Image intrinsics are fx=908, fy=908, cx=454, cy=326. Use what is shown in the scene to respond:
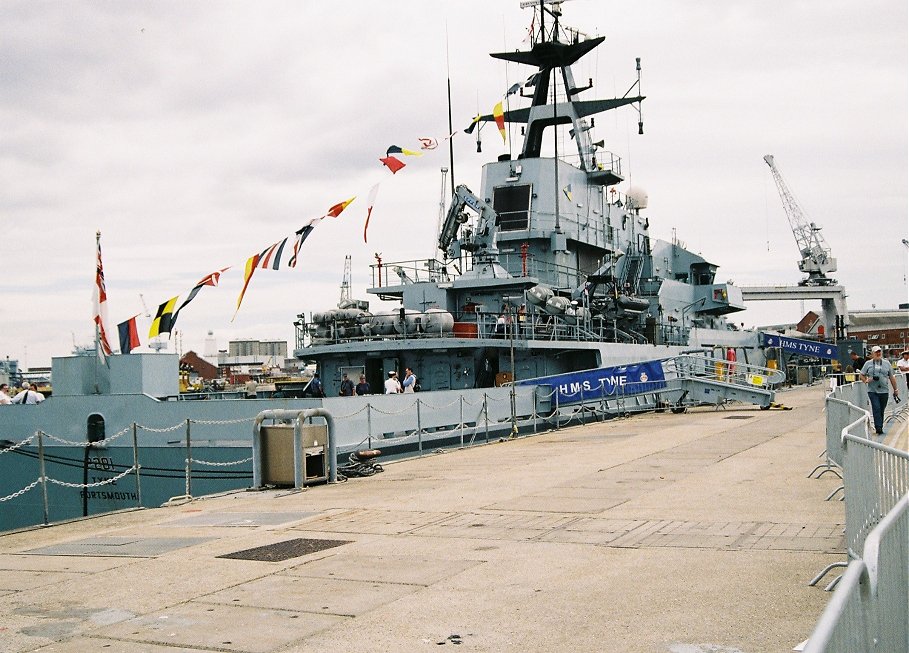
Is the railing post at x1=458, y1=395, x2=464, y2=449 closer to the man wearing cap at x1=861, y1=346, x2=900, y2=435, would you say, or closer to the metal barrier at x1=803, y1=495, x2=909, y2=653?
the man wearing cap at x1=861, y1=346, x2=900, y2=435

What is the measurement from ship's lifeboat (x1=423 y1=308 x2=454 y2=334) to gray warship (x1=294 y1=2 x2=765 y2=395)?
3 centimetres

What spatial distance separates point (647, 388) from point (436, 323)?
20.9 feet

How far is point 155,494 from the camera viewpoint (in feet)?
51.5

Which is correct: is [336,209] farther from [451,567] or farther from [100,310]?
[451,567]

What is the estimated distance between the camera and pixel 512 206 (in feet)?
95.3

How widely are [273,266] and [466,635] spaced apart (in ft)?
39.1

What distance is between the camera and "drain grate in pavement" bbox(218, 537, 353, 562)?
23.9 feet

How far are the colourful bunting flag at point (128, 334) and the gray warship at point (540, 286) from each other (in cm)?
705

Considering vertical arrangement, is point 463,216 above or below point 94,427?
above

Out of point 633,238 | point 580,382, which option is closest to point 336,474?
point 580,382

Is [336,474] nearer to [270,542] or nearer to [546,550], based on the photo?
[270,542]

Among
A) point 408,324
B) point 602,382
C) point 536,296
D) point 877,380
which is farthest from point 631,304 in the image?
point 877,380

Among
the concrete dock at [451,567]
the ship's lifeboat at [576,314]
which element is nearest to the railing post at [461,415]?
the concrete dock at [451,567]

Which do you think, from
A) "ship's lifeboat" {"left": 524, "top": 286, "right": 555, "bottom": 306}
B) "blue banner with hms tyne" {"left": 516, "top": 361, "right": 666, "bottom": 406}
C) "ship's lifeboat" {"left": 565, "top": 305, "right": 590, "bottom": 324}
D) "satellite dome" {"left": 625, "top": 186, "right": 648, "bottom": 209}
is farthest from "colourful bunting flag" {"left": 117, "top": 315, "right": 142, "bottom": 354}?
"satellite dome" {"left": 625, "top": 186, "right": 648, "bottom": 209}
